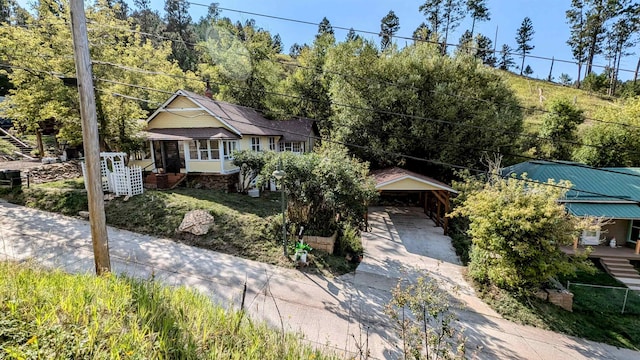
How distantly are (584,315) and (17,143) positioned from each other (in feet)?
118

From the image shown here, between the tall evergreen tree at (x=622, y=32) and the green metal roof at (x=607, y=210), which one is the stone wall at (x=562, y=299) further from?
the tall evergreen tree at (x=622, y=32)

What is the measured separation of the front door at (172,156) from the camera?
17.1 meters

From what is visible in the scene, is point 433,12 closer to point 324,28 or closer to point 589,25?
point 589,25

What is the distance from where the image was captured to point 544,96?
40.5 meters

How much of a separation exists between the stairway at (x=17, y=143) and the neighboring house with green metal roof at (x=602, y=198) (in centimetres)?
3362

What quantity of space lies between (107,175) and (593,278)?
2270 cm

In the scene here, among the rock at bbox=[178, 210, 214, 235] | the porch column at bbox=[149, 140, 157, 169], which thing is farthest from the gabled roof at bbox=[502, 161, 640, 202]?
the porch column at bbox=[149, 140, 157, 169]

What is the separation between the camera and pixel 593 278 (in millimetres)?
12438

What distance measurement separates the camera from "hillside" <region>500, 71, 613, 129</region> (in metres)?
32.6

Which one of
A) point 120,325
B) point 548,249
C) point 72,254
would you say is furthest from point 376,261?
point 72,254

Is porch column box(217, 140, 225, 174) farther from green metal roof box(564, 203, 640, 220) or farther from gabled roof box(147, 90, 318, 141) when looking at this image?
green metal roof box(564, 203, 640, 220)

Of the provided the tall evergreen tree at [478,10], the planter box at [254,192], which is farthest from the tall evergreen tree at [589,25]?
the planter box at [254,192]

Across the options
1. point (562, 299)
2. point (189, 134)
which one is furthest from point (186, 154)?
point (562, 299)

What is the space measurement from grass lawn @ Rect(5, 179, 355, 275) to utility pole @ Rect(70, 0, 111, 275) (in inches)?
160
